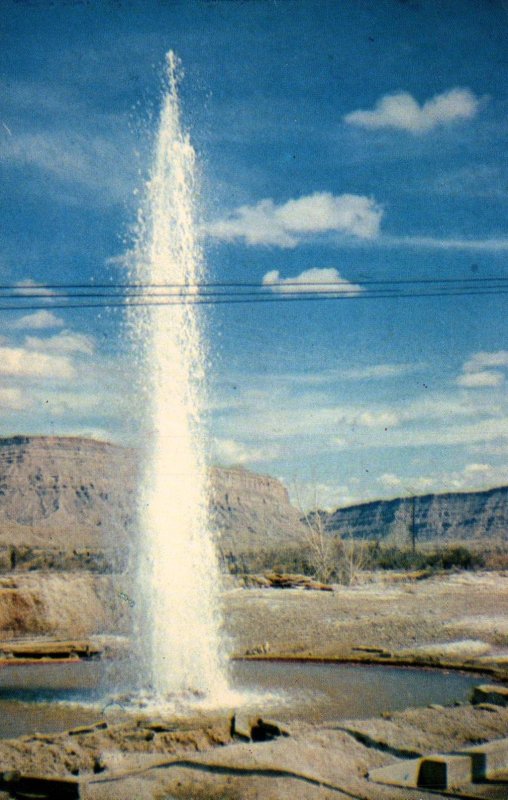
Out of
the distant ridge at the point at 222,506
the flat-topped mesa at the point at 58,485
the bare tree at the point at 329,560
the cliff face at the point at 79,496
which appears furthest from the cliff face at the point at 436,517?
the bare tree at the point at 329,560

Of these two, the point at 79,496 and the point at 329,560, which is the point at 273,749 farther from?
the point at 79,496

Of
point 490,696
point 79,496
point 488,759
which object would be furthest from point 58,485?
point 488,759

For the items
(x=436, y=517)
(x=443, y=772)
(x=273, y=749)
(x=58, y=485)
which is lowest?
(x=443, y=772)

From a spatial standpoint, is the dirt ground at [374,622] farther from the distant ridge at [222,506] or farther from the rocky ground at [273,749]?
the distant ridge at [222,506]

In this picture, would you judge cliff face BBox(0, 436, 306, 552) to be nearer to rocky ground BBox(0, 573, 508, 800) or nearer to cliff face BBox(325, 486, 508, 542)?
cliff face BBox(325, 486, 508, 542)

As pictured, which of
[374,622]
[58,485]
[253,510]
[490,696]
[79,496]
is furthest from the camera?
[253,510]

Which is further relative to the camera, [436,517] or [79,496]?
[436,517]

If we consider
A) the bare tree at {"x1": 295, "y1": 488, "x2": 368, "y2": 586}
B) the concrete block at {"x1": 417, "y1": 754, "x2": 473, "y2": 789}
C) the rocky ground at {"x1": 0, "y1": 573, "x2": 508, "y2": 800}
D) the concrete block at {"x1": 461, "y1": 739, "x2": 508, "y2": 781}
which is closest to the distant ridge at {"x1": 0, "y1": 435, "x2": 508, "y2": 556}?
the bare tree at {"x1": 295, "y1": 488, "x2": 368, "y2": 586}
